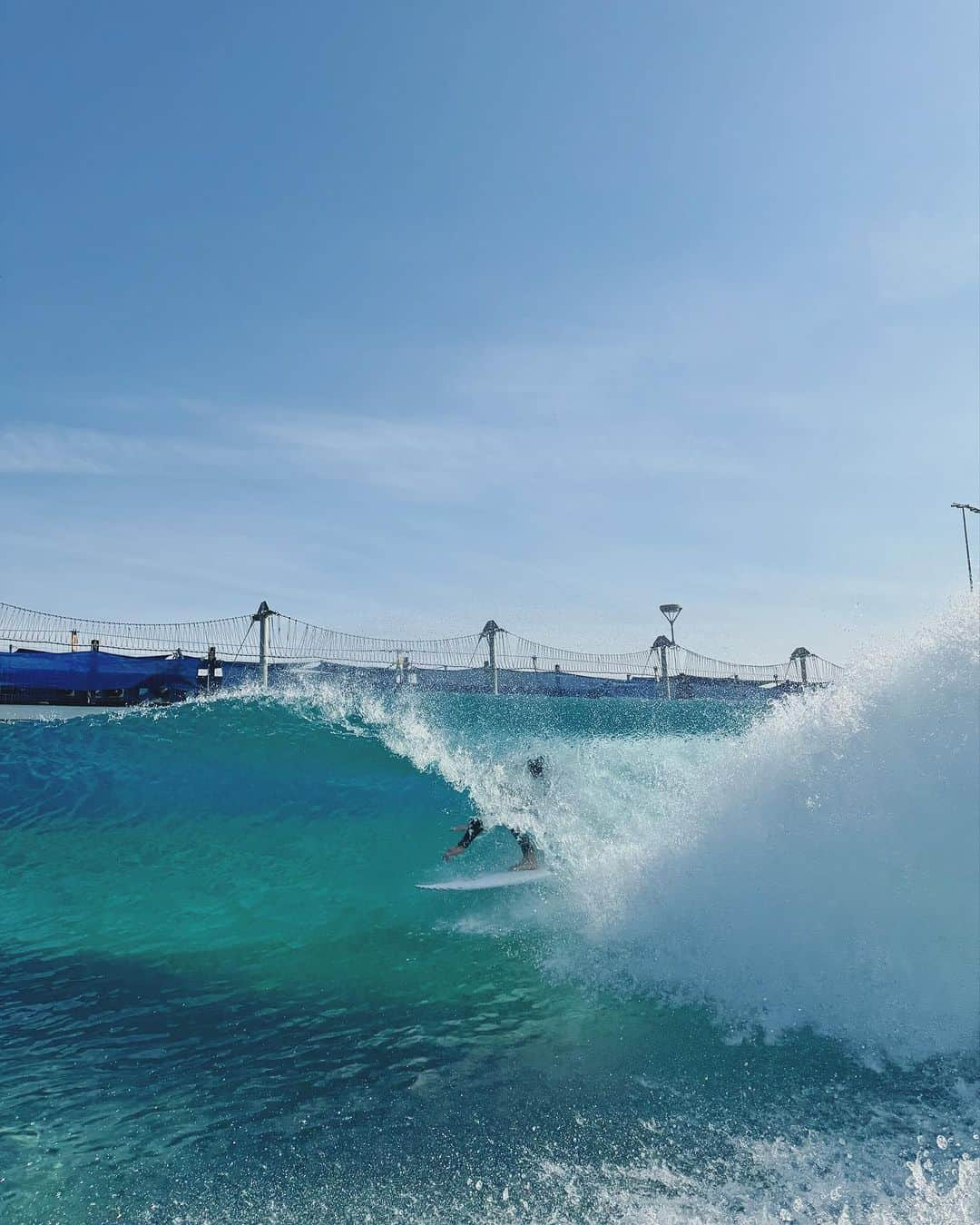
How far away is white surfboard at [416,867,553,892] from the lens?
822 cm

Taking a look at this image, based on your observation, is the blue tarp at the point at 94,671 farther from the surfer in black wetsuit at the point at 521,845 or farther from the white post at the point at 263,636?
the surfer in black wetsuit at the point at 521,845

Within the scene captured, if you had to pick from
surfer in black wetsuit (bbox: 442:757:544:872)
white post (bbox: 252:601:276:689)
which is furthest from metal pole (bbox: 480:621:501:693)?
Result: surfer in black wetsuit (bbox: 442:757:544:872)

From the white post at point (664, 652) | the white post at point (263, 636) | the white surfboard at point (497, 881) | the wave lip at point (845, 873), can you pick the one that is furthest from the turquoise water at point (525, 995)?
the white post at point (664, 652)

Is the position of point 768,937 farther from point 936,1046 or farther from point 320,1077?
point 320,1077

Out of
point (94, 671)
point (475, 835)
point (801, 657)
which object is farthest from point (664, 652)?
point (475, 835)

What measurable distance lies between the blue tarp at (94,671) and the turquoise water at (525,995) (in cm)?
1055

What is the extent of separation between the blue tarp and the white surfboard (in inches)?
583

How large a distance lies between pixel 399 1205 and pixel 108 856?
7684mm

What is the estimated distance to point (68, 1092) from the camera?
15.6ft

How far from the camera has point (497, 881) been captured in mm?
8258

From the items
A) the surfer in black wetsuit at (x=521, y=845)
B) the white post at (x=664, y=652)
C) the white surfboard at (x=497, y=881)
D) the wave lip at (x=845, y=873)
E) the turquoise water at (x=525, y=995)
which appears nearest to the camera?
the turquoise water at (x=525, y=995)

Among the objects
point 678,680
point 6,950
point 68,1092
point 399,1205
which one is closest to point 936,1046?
point 399,1205

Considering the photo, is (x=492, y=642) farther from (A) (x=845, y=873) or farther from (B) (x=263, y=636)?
(A) (x=845, y=873)

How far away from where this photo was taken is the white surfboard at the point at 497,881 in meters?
8.22
